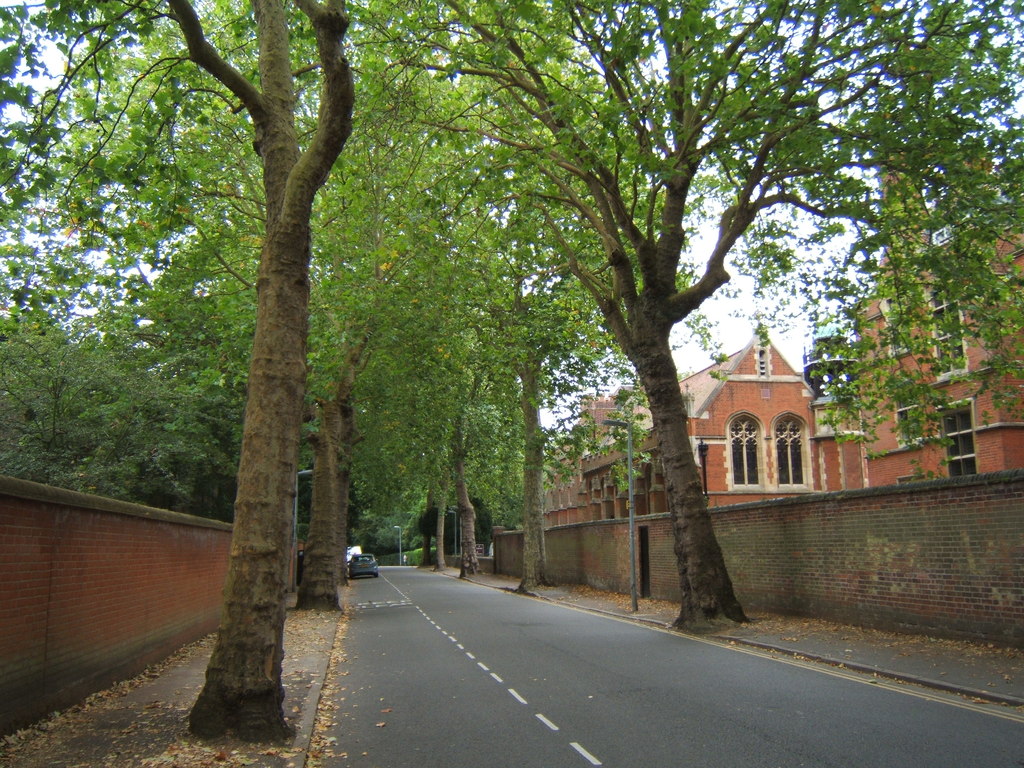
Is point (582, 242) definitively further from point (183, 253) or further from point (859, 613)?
point (859, 613)

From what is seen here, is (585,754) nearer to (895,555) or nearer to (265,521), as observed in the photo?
(265,521)

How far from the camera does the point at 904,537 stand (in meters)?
12.1

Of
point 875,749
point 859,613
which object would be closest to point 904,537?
point 859,613

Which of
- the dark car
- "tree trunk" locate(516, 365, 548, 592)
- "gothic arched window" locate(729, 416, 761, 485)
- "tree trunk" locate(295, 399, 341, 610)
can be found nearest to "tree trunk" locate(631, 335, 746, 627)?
"tree trunk" locate(295, 399, 341, 610)

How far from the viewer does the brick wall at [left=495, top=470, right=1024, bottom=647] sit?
10289 millimetres

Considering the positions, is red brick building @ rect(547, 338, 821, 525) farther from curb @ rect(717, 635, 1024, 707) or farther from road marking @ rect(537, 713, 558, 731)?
road marking @ rect(537, 713, 558, 731)

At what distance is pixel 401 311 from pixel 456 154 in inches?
151

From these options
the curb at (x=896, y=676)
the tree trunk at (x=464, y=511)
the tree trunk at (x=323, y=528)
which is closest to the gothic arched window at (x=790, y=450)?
the tree trunk at (x=464, y=511)

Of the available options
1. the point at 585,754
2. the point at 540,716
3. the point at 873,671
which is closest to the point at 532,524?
the point at 873,671

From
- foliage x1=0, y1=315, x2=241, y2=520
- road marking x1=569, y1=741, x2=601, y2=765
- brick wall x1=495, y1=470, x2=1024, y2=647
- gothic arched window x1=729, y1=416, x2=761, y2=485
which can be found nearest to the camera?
road marking x1=569, y1=741, x2=601, y2=765

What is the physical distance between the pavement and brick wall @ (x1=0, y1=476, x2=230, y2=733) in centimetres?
27

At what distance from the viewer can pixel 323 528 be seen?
A: 21.1 m

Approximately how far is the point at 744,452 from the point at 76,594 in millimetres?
33352

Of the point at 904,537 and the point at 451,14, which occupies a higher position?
the point at 451,14
